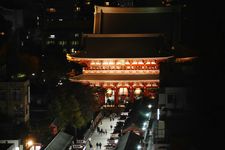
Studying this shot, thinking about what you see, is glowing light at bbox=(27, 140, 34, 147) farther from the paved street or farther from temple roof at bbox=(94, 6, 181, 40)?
temple roof at bbox=(94, 6, 181, 40)

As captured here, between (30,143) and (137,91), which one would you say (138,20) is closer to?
(137,91)

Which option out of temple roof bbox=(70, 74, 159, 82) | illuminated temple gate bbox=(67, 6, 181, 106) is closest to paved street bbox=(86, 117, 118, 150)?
illuminated temple gate bbox=(67, 6, 181, 106)

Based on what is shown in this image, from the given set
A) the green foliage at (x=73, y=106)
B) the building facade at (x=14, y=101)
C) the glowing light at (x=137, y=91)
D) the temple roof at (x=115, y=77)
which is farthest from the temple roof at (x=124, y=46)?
the building facade at (x=14, y=101)

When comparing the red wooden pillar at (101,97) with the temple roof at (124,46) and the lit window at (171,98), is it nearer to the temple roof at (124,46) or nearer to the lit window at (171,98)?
the temple roof at (124,46)

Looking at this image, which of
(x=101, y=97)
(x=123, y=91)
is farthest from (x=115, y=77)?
(x=101, y=97)

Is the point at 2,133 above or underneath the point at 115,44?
underneath

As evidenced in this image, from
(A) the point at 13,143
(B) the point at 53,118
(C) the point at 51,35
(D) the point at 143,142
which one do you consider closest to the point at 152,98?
(B) the point at 53,118

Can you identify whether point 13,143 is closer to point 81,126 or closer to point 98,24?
point 81,126
